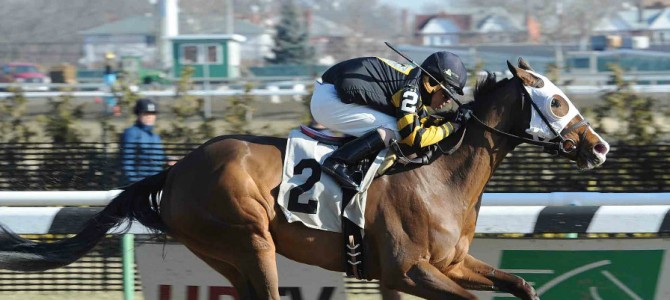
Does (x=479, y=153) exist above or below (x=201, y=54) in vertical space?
below

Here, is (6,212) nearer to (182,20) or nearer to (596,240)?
(596,240)

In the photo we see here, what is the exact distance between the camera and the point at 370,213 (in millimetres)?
4160

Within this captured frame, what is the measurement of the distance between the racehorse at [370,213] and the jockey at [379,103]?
0.18m

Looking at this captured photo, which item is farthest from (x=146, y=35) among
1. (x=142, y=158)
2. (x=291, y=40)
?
(x=142, y=158)

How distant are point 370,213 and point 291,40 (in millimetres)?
34119

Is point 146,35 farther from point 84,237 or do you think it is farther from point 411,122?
point 411,122

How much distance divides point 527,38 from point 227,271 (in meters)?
36.2

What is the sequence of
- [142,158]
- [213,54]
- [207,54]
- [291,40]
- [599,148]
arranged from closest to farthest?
1. [599,148]
2. [142,158]
3. [207,54]
4. [213,54]
5. [291,40]

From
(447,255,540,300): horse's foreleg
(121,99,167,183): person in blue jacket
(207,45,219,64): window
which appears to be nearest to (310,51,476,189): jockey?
(447,255,540,300): horse's foreleg

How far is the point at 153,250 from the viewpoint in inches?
191

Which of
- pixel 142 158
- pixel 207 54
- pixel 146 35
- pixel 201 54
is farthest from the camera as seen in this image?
pixel 146 35

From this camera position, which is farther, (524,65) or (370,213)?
(524,65)

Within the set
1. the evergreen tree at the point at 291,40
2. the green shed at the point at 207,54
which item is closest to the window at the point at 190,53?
the green shed at the point at 207,54

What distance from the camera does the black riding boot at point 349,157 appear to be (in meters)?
4.11
